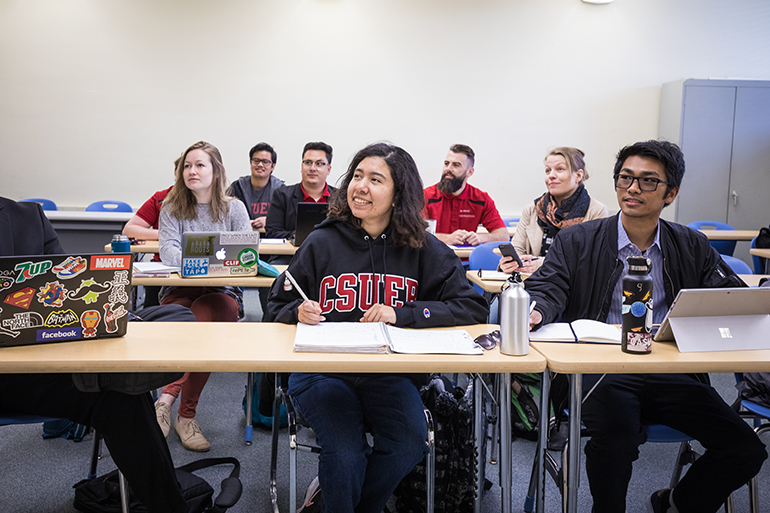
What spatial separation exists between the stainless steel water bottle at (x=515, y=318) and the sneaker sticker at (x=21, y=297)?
3.60 ft

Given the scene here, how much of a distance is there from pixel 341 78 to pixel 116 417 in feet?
16.0

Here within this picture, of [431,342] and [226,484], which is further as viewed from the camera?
[226,484]

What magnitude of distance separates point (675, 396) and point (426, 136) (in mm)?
4708

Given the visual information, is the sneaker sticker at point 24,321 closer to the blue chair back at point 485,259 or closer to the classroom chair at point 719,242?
the blue chair back at point 485,259

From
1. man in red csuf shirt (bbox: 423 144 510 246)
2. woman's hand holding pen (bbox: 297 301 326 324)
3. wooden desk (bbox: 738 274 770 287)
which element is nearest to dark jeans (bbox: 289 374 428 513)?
woman's hand holding pen (bbox: 297 301 326 324)

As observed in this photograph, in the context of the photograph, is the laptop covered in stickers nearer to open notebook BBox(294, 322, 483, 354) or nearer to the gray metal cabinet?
open notebook BBox(294, 322, 483, 354)

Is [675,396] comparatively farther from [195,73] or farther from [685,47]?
[685,47]

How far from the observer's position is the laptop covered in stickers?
4.32ft

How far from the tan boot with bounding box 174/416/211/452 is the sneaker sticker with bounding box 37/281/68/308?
1.16 m

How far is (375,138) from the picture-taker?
6016 mm

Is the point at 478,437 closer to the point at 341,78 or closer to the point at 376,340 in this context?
the point at 376,340

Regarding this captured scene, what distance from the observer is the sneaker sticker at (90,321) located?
1.42m

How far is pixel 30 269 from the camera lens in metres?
1.32

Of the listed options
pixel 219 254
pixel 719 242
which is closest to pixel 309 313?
pixel 219 254
